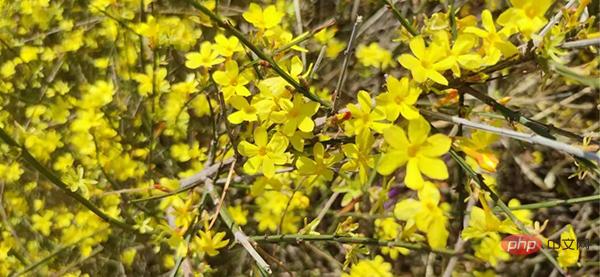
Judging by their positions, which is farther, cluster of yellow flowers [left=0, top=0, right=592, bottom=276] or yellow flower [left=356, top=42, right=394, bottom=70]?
yellow flower [left=356, top=42, right=394, bottom=70]

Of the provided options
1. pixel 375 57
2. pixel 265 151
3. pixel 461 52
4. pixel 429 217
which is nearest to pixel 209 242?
pixel 265 151

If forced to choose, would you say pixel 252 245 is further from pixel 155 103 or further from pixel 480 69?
pixel 155 103

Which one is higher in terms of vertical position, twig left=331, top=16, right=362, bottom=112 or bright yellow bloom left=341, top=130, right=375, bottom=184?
twig left=331, top=16, right=362, bottom=112

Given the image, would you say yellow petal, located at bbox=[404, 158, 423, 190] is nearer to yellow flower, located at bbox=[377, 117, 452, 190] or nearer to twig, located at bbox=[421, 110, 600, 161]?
yellow flower, located at bbox=[377, 117, 452, 190]

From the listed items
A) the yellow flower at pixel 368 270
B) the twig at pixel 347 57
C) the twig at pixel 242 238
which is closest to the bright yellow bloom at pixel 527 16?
the twig at pixel 347 57

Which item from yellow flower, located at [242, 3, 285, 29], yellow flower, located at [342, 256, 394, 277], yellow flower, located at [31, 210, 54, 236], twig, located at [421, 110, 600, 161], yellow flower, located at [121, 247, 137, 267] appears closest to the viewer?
twig, located at [421, 110, 600, 161]

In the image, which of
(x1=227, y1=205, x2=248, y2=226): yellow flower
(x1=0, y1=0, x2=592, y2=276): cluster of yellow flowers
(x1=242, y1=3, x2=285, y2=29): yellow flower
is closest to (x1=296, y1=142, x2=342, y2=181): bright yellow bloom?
(x1=0, y1=0, x2=592, y2=276): cluster of yellow flowers

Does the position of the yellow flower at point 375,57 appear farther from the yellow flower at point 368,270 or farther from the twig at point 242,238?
the twig at point 242,238

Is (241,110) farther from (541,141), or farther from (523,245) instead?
(523,245)
